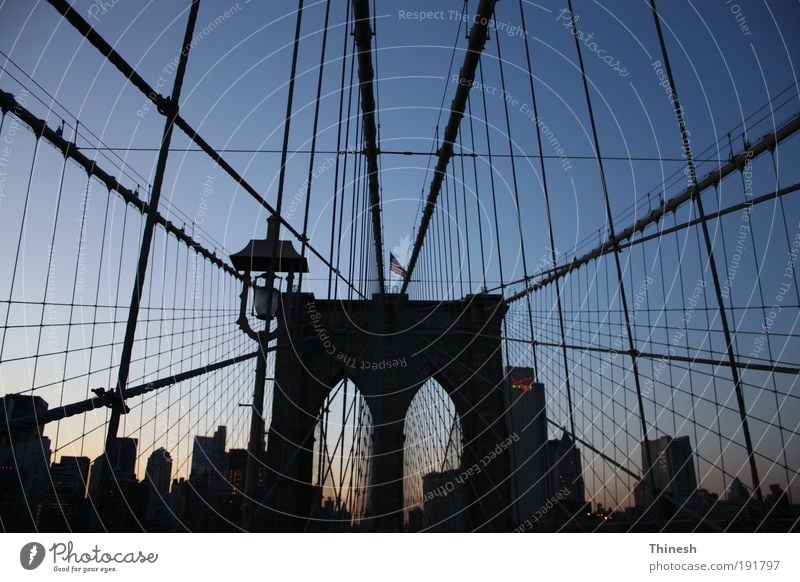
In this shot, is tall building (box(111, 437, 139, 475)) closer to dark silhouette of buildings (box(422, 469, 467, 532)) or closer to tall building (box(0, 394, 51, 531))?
tall building (box(0, 394, 51, 531))

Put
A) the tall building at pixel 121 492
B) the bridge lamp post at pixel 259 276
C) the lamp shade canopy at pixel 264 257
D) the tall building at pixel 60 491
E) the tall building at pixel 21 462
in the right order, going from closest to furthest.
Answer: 1. the tall building at pixel 21 462
2. the tall building at pixel 121 492
3. the tall building at pixel 60 491
4. the bridge lamp post at pixel 259 276
5. the lamp shade canopy at pixel 264 257

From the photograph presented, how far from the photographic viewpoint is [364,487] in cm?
917

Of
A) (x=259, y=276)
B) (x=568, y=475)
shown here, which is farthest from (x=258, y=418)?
(x=568, y=475)

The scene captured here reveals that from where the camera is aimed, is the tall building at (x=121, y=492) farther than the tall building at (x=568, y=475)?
No

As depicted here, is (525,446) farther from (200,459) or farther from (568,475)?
(200,459)

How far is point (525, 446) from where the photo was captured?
595 inches

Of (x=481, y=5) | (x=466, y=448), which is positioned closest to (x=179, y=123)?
(x=481, y=5)

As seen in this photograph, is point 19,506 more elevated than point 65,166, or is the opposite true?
point 65,166

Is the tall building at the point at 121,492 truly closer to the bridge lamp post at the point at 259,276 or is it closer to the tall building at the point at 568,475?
the bridge lamp post at the point at 259,276

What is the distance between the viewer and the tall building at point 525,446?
1377 centimetres

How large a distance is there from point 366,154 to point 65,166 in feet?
28.9

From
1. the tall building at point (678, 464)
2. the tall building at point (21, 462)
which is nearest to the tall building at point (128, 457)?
the tall building at point (21, 462)

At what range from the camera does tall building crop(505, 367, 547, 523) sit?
45.2ft
